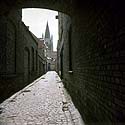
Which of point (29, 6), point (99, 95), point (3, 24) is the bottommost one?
point (99, 95)

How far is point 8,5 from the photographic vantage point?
6.80 meters

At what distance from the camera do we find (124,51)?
2223mm

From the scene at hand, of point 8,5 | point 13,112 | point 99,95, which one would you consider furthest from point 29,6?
point 99,95

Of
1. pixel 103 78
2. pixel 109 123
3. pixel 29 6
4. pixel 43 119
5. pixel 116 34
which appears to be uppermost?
pixel 29 6

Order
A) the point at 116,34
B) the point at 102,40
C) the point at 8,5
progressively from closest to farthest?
1. the point at 116,34
2. the point at 102,40
3. the point at 8,5

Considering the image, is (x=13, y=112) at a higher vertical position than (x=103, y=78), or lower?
lower

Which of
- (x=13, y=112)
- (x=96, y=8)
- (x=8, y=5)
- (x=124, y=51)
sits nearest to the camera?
(x=124, y=51)

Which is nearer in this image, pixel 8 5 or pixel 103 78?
pixel 103 78

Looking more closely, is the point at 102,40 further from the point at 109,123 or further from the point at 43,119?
the point at 43,119

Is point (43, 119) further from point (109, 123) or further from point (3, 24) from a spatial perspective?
point (3, 24)

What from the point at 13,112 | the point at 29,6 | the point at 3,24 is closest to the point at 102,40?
the point at 13,112

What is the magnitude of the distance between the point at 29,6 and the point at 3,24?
136 cm

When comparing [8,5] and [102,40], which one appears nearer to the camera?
[102,40]

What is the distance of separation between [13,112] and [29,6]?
4102 millimetres
